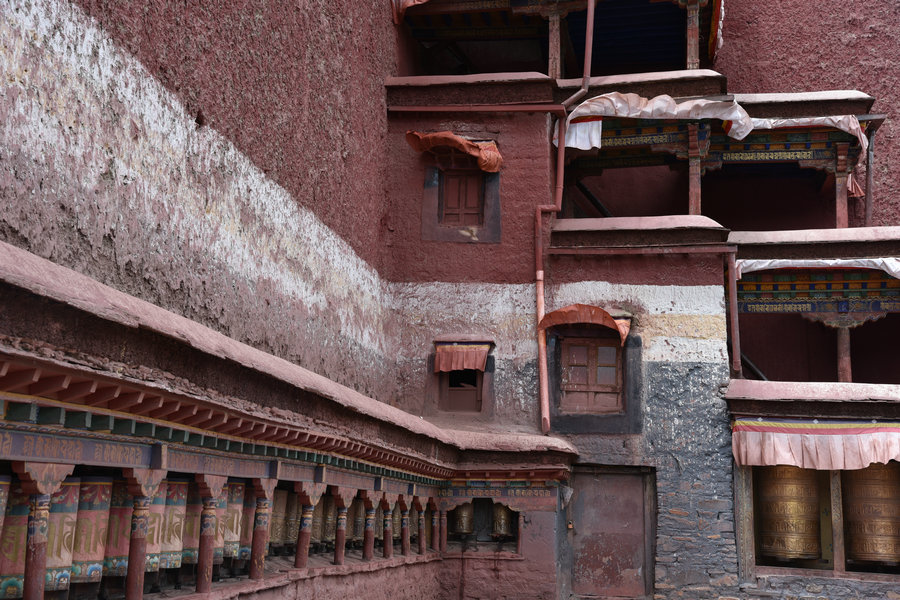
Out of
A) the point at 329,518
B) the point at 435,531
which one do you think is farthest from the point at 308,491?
the point at 435,531

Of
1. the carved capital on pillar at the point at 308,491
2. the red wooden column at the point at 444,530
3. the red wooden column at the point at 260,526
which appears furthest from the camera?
the red wooden column at the point at 444,530

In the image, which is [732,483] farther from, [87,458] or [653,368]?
[87,458]

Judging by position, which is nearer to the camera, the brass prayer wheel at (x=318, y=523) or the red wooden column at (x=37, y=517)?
the red wooden column at (x=37, y=517)

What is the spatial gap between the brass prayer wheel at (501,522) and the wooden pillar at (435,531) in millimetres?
632

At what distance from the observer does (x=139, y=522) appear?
4449 millimetres

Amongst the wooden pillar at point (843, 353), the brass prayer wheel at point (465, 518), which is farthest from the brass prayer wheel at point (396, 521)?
the wooden pillar at point (843, 353)

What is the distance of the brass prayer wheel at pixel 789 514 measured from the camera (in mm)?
10492

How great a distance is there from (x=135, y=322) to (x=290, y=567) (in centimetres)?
303

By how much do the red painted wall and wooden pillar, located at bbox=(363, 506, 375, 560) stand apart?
9.91 meters

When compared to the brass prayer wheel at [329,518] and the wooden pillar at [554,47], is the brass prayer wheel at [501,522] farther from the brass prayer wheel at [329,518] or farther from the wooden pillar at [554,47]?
the wooden pillar at [554,47]

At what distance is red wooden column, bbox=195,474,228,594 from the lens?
5.03 meters

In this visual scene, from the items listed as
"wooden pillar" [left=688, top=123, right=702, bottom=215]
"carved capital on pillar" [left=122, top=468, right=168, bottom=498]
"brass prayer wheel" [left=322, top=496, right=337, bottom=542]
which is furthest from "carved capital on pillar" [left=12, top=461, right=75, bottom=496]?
"wooden pillar" [left=688, top=123, right=702, bottom=215]

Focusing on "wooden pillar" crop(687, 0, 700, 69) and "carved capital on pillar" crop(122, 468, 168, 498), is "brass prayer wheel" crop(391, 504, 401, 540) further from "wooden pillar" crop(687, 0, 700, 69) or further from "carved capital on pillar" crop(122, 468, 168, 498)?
"wooden pillar" crop(687, 0, 700, 69)

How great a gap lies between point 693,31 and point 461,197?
3.94 metres
